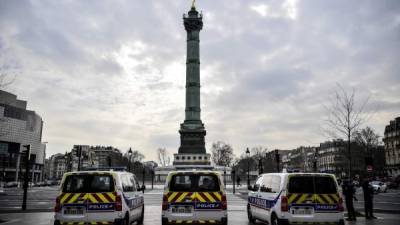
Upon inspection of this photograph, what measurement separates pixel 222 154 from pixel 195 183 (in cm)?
13590

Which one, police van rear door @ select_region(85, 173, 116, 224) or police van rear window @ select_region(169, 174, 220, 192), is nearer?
police van rear door @ select_region(85, 173, 116, 224)

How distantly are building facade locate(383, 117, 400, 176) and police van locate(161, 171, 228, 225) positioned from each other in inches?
4012

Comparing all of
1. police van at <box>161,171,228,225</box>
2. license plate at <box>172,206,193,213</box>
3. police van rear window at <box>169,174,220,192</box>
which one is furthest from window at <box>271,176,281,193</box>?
license plate at <box>172,206,193,213</box>

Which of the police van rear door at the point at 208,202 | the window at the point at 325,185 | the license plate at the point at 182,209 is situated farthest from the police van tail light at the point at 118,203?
the window at the point at 325,185

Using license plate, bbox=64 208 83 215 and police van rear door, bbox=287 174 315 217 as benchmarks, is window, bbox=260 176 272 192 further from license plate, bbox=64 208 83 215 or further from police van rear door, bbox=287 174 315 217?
license plate, bbox=64 208 83 215

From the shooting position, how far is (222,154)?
14725cm

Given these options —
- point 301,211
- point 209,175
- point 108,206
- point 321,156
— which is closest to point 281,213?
point 301,211

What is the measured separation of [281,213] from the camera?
12.0 metres

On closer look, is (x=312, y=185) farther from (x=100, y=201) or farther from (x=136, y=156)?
(x=136, y=156)

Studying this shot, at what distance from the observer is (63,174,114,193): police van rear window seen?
11.9m

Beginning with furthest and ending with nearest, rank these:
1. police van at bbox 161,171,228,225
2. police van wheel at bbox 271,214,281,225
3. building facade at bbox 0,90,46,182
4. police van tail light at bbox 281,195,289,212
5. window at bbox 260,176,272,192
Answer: building facade at bbox 0,90,46,182 < window at bbox 260,176,272,192 < police van wheel at bbox 271,214,281,225 < police van at bbox 161,171,228,225 < police van tail light at bbox 281,195,289,212

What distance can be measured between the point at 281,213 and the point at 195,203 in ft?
8.31

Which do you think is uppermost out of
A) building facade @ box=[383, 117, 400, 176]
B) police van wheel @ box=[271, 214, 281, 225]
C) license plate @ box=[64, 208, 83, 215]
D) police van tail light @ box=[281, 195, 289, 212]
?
building facade @ box=[383, 117, 400, 176]

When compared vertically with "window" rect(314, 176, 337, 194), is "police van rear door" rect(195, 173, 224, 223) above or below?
below
